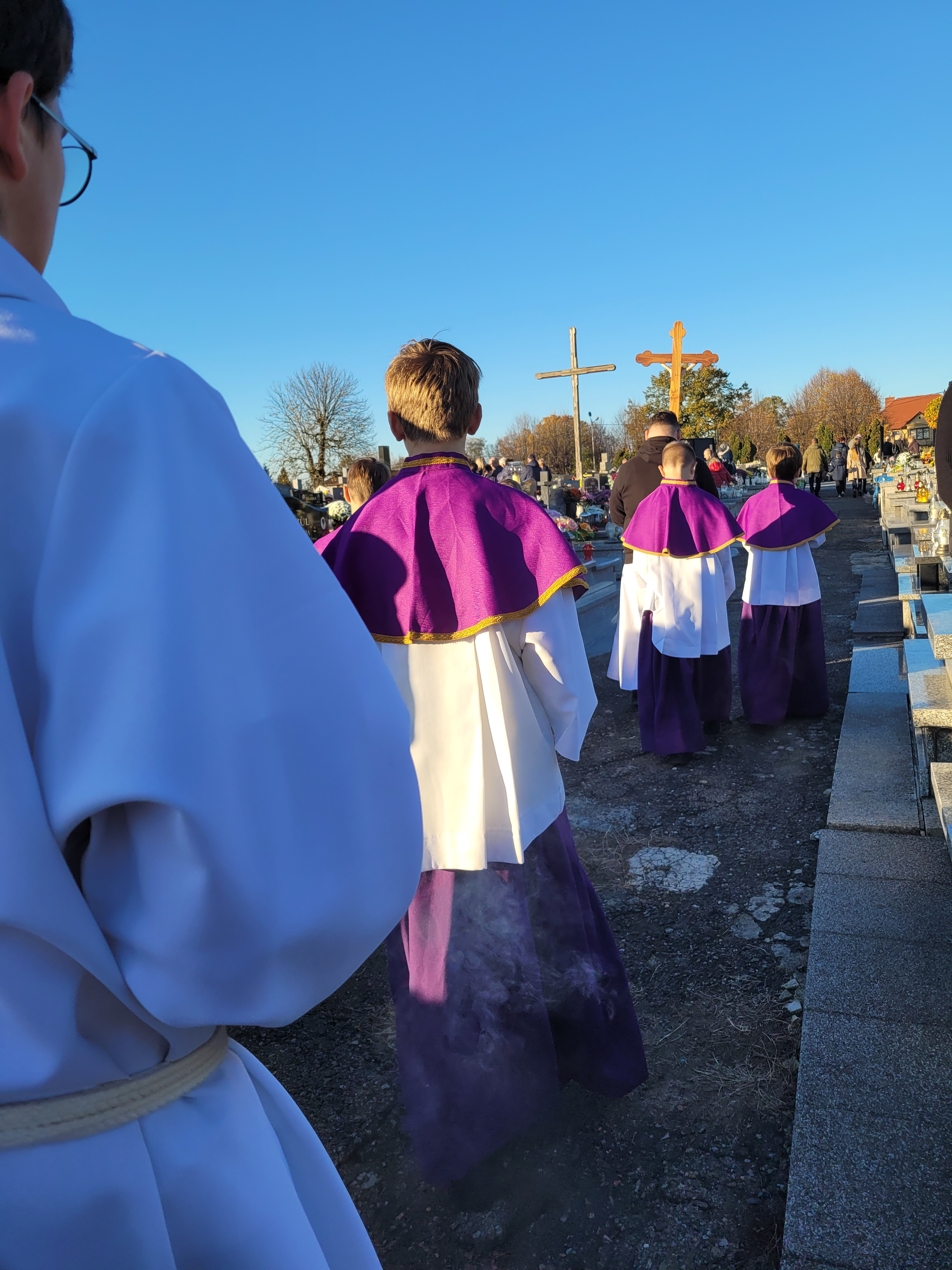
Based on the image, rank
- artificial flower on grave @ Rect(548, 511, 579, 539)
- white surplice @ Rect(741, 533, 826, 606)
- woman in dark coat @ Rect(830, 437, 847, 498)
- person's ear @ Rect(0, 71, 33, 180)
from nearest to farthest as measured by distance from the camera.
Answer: person's ear @ Rect(0, 71, 33, 180) → white surplice @ Rect(741, 533, 826, 606) → artificial flower on grave @ Rect(548, 511, 579, 539) → woman in dark coat @ Rect(830, 437, 847, 498)

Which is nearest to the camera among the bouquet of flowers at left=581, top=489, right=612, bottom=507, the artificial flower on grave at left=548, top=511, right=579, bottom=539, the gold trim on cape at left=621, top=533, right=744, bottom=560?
the gold trim on cape at left=621, top=533, right=744, bottom=560

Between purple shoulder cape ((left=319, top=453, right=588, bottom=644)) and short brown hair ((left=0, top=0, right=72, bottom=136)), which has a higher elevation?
short brown hair ((left=0, top=0, right=72, bottom=136))

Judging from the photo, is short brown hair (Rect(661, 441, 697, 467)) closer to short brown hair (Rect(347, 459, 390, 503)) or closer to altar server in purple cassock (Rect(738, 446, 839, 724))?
altar server in purple cassock (Rect(738, 446, 839, 724))

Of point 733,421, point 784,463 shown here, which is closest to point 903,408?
point 733,421

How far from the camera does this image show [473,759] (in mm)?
2334

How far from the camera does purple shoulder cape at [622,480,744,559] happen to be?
5.33m

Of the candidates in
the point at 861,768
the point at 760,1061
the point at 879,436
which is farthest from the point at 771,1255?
the point at 879,436

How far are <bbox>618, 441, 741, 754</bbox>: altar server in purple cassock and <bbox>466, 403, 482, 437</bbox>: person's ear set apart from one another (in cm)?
314

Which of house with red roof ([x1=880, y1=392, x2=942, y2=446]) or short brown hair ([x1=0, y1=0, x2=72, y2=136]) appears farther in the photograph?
house with red roof ([x1=880, y1=392, x2=942, y2=446])

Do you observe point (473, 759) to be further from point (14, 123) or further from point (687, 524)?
point (687, 524)

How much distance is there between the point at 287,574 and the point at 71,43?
0.51 m

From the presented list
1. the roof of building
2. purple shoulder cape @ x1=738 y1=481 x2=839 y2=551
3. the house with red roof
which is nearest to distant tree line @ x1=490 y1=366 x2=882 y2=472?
the house with red roof

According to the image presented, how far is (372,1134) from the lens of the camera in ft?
8.18

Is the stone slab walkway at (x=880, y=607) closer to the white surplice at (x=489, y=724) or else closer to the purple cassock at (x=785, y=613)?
the purple cassock at (x=785, y=613)
